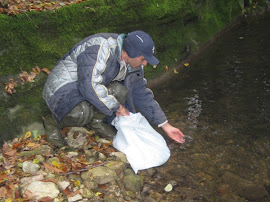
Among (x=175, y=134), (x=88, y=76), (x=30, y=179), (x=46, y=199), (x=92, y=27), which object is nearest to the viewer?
(x=46, y=199)

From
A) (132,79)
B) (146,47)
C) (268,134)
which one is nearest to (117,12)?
(132,79)

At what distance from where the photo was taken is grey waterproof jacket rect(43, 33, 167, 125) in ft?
9.41

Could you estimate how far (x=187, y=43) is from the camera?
6.68 metres

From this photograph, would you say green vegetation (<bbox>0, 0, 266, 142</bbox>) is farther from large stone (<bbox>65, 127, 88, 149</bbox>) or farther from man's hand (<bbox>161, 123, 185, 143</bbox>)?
man's hand (<bbox>161, 123, 185, 143</bbox>)

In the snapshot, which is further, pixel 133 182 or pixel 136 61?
pixel 136 61

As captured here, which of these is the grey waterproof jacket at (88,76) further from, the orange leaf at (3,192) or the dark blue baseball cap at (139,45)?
the orange leaf at (3,192)

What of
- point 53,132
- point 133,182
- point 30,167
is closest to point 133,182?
point 133,182

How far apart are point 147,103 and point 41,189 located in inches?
66.8

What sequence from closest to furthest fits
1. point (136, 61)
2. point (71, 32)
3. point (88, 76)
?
point (88, 76) < point (136, 61) < point (71, 32)

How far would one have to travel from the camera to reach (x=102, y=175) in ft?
9.43

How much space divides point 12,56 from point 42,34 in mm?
609

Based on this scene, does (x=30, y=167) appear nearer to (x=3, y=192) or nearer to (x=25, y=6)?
(x=3, y=192)

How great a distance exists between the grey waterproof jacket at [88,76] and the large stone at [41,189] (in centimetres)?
82

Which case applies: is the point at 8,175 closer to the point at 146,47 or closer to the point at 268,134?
the point at 146,47
